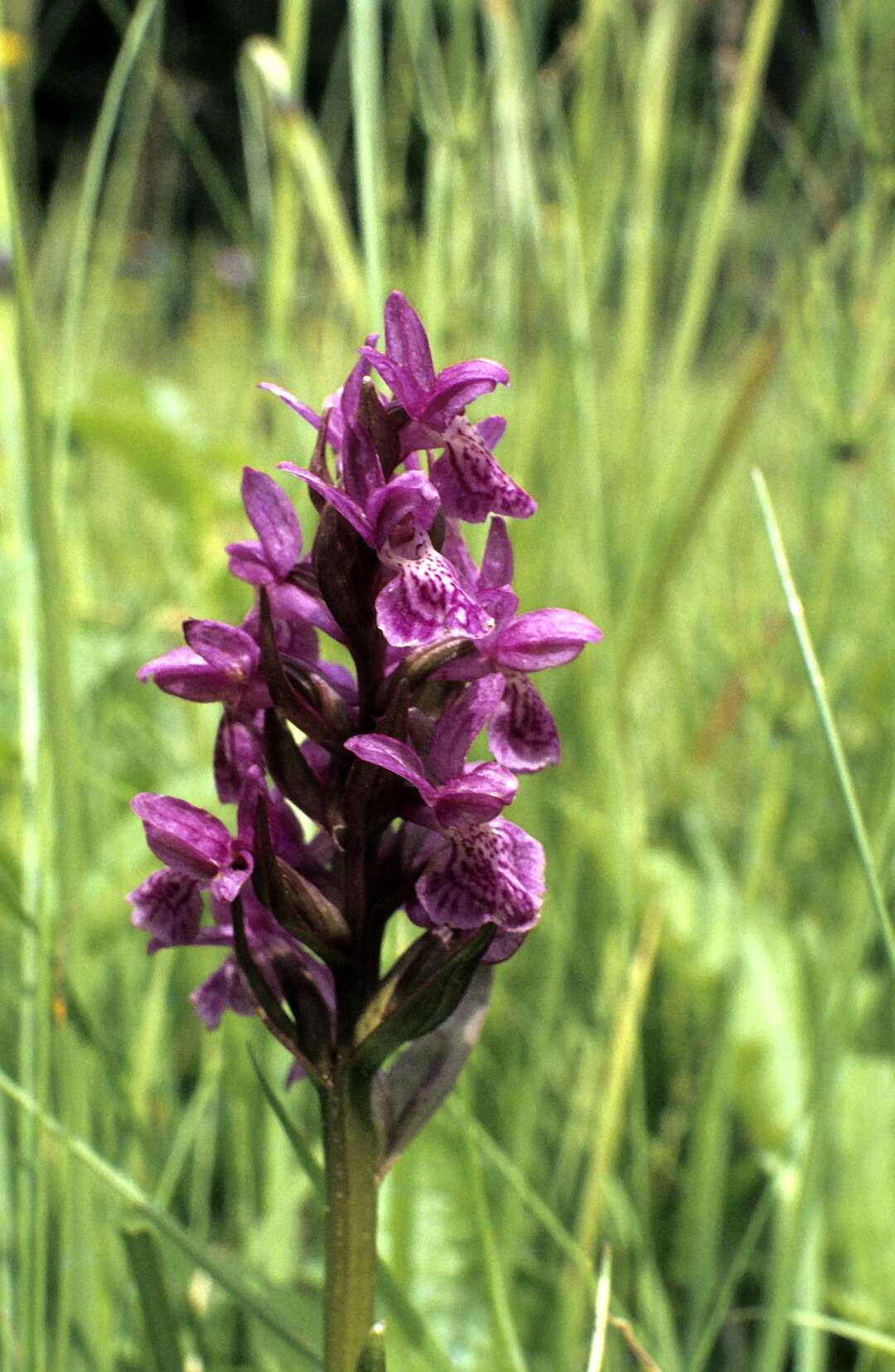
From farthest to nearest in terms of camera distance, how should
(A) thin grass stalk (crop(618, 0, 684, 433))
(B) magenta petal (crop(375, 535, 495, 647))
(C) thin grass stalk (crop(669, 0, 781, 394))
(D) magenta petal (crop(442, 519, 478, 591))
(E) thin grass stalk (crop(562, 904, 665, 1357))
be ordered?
1. (A) thin grass stalk (crop(618, 0, 684, 433))
2. (C) thin grass stalk (crop(669, 0, 781, 394))
3. (E) thin grass stalk (crop(562, 904, 665, 1357))
4. (D) magenta petal (crop(442, 519, 478, 591))
5. (B) magenta petal (crop(375, 535, 495, 647))

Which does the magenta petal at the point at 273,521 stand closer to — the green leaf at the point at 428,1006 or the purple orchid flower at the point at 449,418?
the purple orchid flower at the point at 449,418

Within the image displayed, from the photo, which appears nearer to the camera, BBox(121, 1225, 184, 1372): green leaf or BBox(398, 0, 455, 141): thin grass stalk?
BBox(121, 1225, 184, 1372): green leaf

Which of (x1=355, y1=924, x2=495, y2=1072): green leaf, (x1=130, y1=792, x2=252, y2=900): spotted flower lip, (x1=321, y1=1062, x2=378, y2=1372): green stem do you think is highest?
(x1=130, y1=792, x2=252, y2=900): spotted flower lip

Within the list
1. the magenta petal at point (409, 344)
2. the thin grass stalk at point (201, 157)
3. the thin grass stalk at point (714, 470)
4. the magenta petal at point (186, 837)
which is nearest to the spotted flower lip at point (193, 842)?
the magenta petal at point (186, 837)

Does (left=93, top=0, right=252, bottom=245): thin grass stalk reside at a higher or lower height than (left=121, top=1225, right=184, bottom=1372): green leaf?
higher

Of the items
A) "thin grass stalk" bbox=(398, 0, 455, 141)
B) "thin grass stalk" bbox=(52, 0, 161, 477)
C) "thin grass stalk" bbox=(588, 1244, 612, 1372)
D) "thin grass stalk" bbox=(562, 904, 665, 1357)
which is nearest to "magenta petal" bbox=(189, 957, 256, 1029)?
"thin grass stalk" bbox=(588, 1244, 612, 1372)

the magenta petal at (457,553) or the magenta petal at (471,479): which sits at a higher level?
the magenta petal at (471,479)

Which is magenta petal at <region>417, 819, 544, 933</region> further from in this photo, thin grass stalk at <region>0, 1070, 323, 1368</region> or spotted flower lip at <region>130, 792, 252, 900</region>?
thin grass stalk at <region>0, 1070, 323, 1368</region>

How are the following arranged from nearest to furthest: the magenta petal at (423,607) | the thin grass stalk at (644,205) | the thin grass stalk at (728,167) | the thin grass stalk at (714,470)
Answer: the magenta petal at (423,607) → the thin grass stalk at (714,470) → the thin grass stalk at (728,167) → the thin grass stalk at (644,205)
